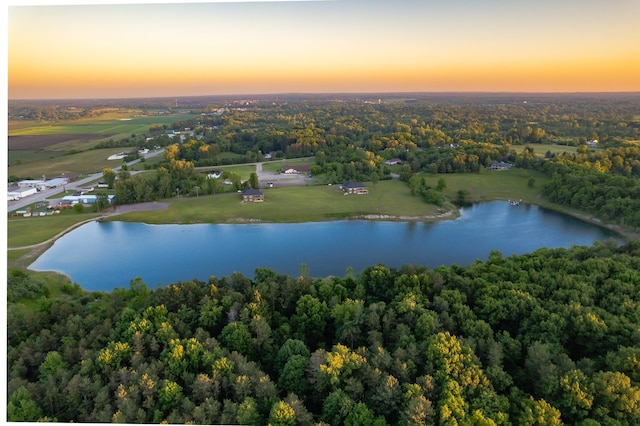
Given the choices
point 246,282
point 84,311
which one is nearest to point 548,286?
point 246,282

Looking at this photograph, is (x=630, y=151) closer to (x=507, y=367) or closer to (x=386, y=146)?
(x=386, y=146)

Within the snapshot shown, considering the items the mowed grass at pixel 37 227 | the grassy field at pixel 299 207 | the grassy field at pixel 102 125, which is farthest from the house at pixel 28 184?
the grassy field at pixel 299 207

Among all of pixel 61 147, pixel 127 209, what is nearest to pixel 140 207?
pixel 127 209

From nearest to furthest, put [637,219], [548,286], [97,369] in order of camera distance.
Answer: [97,369] → [548,286] → [637,219]

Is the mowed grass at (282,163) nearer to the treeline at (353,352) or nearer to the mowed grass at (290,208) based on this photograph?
the mowed grass at (290,208)

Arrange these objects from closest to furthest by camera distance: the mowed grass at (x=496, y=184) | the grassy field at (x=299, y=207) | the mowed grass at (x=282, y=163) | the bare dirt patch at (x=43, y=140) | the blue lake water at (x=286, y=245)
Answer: the blue lake water at (x=286, y=245) < the grassy field at (x=299, y=207) < the bare dirt patch at (x=43, y=140) < the mowed grass at (x=496, y=184) < the mowed grass at (x=282, y=163)
